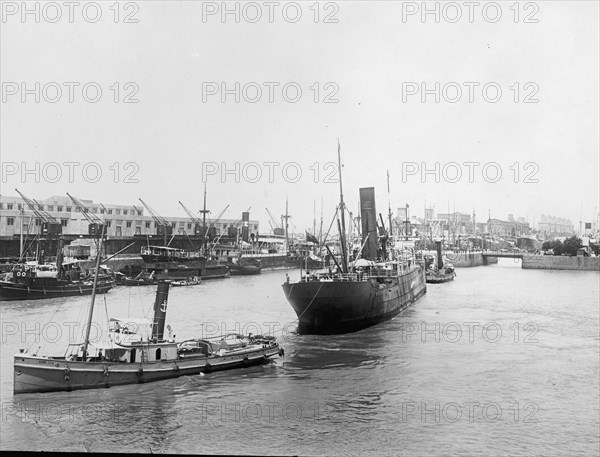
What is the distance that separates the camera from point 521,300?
5059cm

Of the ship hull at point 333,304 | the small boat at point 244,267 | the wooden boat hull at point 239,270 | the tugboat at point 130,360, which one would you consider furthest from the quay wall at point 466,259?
the tugboat at point 130,360

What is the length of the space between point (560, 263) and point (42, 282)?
89.6 metres

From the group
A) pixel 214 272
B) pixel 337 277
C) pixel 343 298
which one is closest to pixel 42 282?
pixel 337 277

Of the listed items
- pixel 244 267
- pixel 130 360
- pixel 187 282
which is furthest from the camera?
pixel 244 267

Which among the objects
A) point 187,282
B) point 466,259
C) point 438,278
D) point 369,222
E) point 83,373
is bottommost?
point 438,278

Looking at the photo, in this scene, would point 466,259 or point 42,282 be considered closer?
point 42,282

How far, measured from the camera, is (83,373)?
62.5 feet

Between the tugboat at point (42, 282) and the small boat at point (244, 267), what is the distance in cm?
3732

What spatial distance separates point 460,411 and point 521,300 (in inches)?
1424

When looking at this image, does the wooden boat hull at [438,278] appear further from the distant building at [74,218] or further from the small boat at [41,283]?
the small boat at [41,283]

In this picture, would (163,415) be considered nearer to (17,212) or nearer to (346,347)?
(346,347)

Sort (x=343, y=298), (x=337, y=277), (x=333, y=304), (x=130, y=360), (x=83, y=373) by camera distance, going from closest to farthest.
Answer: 1. (x=83, y=373)
2. (x=130, y=360)
3. (x=333, y=304)
4. (x=343, y=298)
5. (x=337, y=277)

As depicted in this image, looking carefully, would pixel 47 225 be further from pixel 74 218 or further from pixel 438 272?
pixel 438 272

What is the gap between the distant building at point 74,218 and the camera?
163 feet
